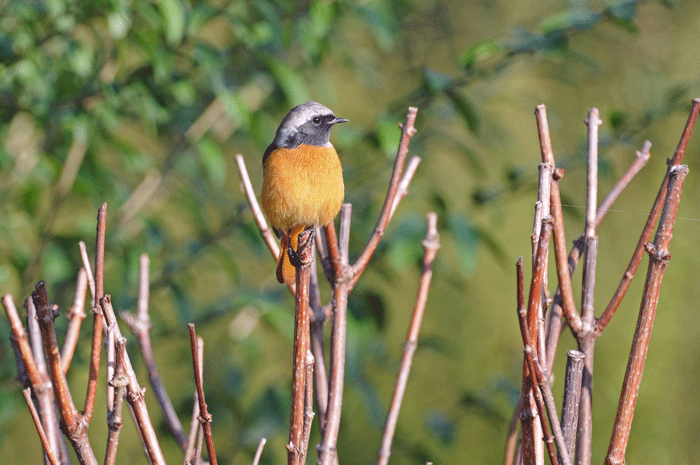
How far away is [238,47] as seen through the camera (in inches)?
62.6

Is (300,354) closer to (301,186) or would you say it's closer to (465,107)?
(301,186)

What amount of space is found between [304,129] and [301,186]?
109mm

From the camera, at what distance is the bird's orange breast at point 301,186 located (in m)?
0.87

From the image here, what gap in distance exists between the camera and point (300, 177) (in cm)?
93

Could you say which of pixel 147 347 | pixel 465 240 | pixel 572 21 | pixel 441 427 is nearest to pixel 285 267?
pixel 147 347

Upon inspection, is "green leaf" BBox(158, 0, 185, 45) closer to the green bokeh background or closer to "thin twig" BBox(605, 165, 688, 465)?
the green bokeh background

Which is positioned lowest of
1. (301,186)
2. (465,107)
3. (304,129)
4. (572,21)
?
(301,186)

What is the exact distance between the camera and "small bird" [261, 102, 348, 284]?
0.87 meters

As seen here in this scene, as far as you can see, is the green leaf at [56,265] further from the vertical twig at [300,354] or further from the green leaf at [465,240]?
the vertical twig at [300,354]

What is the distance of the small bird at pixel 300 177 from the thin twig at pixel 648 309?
1.36 feet

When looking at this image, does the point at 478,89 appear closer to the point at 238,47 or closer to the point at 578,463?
the point at 238,47

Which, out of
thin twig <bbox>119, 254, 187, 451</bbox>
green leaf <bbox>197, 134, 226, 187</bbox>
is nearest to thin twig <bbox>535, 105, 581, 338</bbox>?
thin twig <bbox>119, 254, 187, 451</bbox>

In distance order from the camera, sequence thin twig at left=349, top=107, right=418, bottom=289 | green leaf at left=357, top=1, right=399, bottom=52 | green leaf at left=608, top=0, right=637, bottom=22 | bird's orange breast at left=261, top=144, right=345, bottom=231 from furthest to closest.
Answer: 1. green leaf at left=357, top=1, right=399, bottom=52
2. green leaf at left=608, top=0, right=637, bottom=22
3. bird's orange breast at left=261, top=144, right=345, bottom=231
4. thin twig at left=349, top=107, right=418, bottom=289

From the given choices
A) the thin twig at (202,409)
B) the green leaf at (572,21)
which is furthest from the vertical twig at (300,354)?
the green leaf at (572,21)
